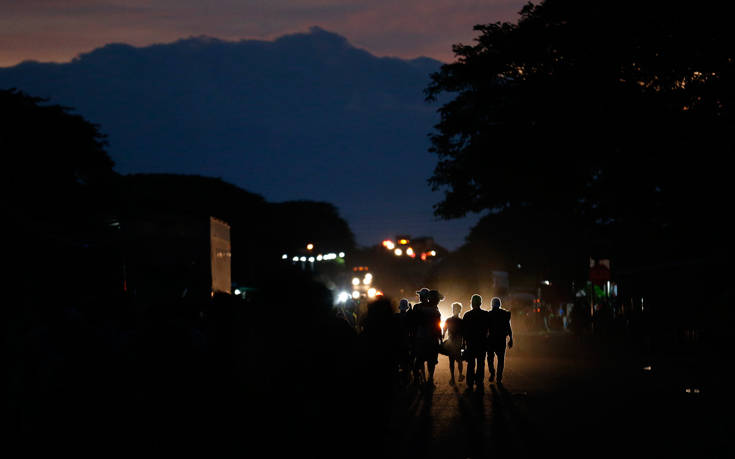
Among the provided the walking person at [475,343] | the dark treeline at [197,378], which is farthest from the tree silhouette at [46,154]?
the dark treeline at [197,378]

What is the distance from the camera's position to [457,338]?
18.4 meters

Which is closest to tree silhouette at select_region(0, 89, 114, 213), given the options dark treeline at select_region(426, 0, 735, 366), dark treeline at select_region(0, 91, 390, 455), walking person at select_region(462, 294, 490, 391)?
dark treeline at select_region(426, 0, 735, 366)

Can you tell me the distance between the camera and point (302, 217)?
10294 cm

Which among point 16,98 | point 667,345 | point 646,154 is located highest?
point 16,98

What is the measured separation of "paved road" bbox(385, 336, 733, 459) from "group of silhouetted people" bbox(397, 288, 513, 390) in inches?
18.3

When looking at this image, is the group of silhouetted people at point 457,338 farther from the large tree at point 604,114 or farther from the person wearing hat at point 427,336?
the large tree at point 604,114

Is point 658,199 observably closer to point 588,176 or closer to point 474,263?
point 588,176

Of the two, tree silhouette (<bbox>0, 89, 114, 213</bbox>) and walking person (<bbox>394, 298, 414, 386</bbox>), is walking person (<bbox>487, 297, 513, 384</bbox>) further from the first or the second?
tree silhouette (<bbox>0, 89, 114, 213</bbox>)

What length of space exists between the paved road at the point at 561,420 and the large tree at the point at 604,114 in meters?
11.1

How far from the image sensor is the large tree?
88.8ft

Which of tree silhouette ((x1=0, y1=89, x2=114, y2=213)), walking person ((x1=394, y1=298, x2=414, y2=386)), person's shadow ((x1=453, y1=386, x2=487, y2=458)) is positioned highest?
tree silhouette ((x1=0, y1=89, x2=114, y2=213))

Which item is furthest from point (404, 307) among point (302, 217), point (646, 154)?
point (302, 217)

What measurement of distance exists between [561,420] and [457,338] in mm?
6194

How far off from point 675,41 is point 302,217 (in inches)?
3036
